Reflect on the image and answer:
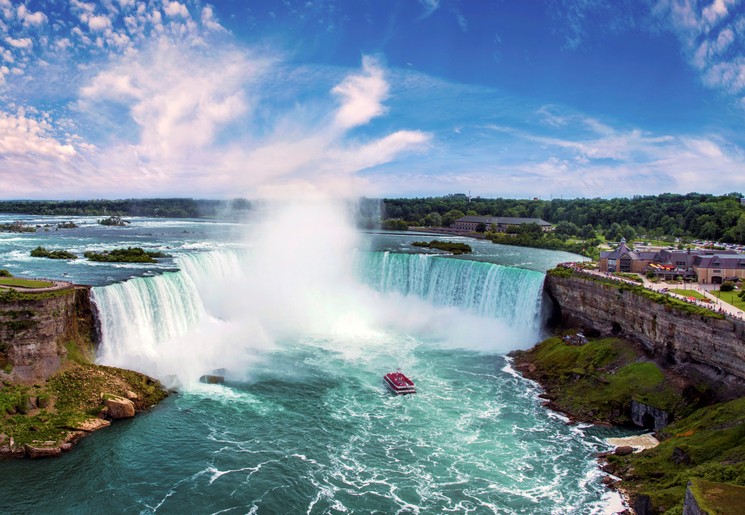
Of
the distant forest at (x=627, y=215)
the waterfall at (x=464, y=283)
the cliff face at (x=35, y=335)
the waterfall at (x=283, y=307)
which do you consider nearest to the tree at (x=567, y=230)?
the distant forest at (x=627, y=215)

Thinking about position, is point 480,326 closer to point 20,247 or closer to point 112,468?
point 112,468

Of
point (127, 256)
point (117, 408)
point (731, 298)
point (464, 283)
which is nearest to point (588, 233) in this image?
point (464, 283)

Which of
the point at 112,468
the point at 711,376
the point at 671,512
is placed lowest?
the point at 112,468

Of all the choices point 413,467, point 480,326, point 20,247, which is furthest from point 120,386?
point 20,247

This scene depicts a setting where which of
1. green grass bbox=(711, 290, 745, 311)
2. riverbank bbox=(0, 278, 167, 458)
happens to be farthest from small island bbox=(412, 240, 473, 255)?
riverbank bbox=(0, 278, 167, 458)

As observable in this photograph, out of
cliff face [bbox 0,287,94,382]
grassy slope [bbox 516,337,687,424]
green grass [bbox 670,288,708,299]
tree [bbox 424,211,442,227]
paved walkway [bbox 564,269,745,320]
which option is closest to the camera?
cliff face [bbox 0,287,94,382]

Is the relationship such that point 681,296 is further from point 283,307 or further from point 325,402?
point 283,307

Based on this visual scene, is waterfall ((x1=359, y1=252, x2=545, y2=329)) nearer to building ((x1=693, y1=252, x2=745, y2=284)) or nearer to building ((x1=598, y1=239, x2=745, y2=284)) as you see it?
building ((x1=598, y1=239, x2=745, y2=284))
